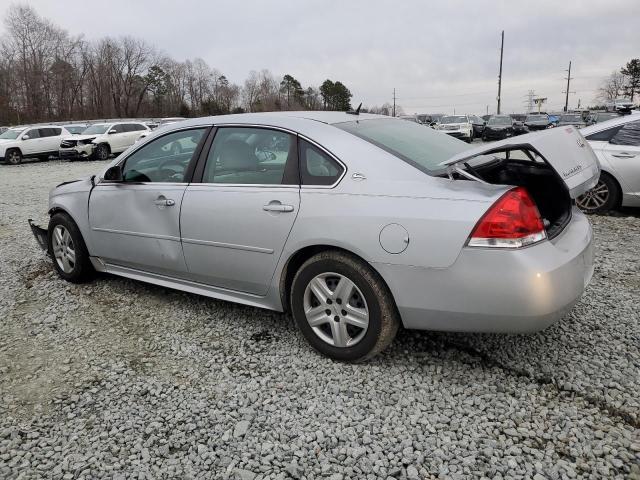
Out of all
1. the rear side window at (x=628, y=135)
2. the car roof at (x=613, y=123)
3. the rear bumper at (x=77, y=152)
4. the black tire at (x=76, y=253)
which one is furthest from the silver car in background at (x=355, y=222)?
the rear bumper at (x=77, y=152)

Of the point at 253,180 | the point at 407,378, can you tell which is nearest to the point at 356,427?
the point at 407,378

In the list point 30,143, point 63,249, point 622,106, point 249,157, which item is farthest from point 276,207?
point 30,143

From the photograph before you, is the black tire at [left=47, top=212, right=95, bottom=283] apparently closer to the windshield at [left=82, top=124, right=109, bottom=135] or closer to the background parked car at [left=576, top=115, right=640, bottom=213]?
the background parked car at [left=576, top=115, right=640, bottom=213]

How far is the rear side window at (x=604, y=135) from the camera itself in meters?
6.95

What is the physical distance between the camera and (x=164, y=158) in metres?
3.92

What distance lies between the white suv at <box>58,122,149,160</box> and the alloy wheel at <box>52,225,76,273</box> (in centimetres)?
1878

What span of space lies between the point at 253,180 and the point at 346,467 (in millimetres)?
1858

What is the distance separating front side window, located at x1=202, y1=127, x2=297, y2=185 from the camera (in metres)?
3.21

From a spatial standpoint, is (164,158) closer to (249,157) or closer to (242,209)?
(249,157)

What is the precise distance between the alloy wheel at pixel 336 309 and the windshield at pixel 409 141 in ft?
2.68

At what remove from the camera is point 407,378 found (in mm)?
2895

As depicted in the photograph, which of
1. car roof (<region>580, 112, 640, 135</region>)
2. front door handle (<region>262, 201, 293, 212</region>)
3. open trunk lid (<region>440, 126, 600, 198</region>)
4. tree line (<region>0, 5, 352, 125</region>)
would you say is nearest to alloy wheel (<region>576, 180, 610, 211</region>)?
car roof (<region>580, 112, 640, 135</region>)

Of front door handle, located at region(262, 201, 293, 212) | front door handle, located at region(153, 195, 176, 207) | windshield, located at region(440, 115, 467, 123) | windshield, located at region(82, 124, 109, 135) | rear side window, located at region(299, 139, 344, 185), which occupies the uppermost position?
windshield, located at region(440, 115, 467, 123)

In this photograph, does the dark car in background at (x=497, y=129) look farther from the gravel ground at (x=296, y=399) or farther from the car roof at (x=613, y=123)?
the gravel ground at (x=296, y=399)
